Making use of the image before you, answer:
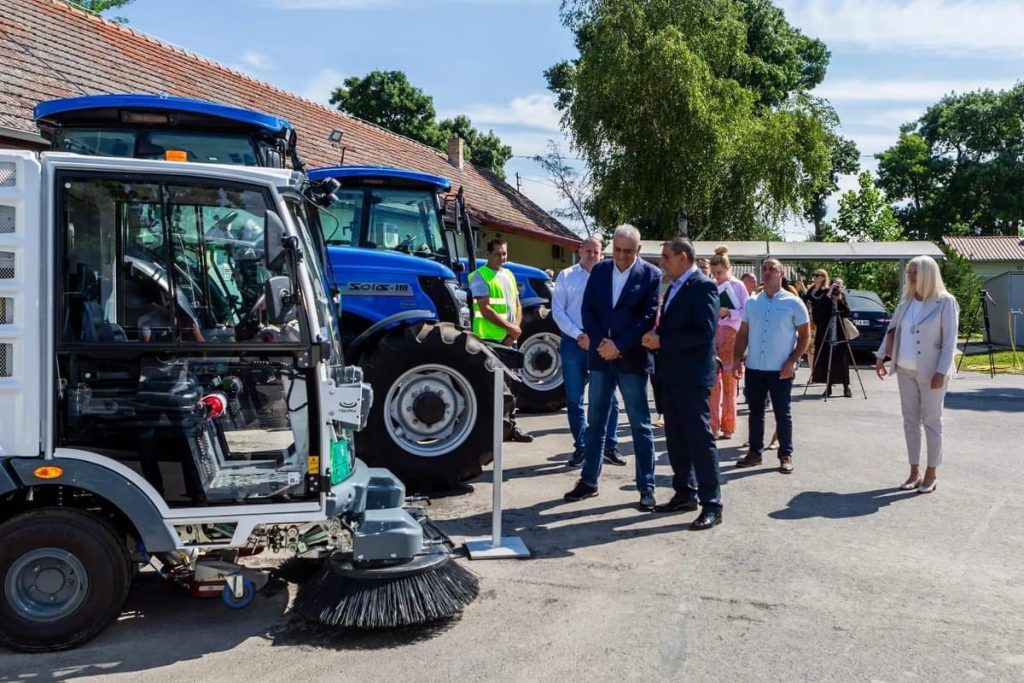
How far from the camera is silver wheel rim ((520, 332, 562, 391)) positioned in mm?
11156

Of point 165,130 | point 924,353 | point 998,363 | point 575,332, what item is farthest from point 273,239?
point 998,363

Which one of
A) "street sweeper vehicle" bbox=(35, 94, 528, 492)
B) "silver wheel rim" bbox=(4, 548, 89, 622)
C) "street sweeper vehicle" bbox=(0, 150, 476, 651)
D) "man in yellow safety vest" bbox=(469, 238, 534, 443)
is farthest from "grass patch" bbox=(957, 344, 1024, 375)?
"silver wheel rim" bbox=(4, 548, 89, 622)

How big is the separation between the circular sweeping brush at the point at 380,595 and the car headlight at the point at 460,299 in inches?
143

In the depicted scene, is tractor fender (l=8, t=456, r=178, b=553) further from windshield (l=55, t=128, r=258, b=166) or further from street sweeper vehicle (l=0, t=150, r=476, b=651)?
windshield (l=55, t=128, r=258, b=166)

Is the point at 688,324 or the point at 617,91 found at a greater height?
the point at 617,91

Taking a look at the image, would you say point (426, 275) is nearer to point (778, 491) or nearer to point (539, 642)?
point (778, 491)

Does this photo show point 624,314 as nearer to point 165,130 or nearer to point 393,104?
point 165,130

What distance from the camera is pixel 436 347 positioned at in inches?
270

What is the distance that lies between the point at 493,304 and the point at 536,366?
8.61 feet

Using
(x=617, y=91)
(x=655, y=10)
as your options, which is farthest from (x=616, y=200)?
(x=655, y=10)

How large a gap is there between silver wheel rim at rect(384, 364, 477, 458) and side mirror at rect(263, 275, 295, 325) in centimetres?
261

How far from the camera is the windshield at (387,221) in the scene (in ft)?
27.2

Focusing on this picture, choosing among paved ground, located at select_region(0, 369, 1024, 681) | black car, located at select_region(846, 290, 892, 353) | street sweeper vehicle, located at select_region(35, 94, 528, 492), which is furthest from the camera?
black car, located at select_region(846, 290, 892, 353)

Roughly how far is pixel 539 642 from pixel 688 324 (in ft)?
8.93
